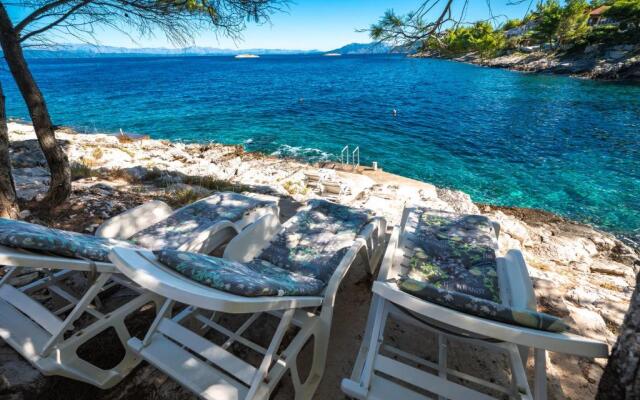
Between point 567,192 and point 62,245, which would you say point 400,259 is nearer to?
point 62,245

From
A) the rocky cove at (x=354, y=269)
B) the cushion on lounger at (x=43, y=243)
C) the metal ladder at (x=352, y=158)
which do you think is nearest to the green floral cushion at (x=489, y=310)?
the rocky cove at (x=354, y=269)

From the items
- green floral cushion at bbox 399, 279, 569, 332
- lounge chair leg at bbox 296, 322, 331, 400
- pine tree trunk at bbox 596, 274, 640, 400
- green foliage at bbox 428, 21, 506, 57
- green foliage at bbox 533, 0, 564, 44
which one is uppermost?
green foliage at bbox 533, 0, 564, 44

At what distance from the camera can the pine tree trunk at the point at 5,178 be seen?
3.15 metres

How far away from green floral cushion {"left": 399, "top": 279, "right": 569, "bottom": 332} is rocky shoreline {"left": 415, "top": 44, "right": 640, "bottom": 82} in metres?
28.7

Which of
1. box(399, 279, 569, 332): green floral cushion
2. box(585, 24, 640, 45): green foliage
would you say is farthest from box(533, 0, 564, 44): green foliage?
box(399, 279, 569, 332): green floral cushion

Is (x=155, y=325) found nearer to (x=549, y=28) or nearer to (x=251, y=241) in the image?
(x=251, y=241)

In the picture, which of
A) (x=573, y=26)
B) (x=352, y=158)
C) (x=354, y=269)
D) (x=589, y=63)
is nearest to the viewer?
(x=354, y=269)

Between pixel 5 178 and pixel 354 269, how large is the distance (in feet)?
13.3

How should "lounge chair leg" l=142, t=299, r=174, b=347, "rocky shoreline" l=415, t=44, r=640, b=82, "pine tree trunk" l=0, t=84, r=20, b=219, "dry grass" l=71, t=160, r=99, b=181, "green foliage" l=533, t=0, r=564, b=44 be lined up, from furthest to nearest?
"green foliage" l=533, t=0, r=564, b=44 → "rocky shoreline" l=415, t=44, r=640, b=82 → "dry grass" l=71, t=160, r=99, b=181 → "pine tree trunk" l=0, t=84, r=20, b=219 → "lounge chair leg" l=142, t=299, r=174, b=347

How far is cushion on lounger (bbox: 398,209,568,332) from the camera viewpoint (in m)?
1.40

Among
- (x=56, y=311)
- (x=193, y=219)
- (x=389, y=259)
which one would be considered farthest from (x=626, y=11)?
(x=56, y=311)

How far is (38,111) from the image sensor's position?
372cm

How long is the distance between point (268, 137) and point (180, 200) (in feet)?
39.1

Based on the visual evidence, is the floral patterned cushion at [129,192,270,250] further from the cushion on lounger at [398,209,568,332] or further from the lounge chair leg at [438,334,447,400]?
the lounge chair leg at [438,334,447,400]
